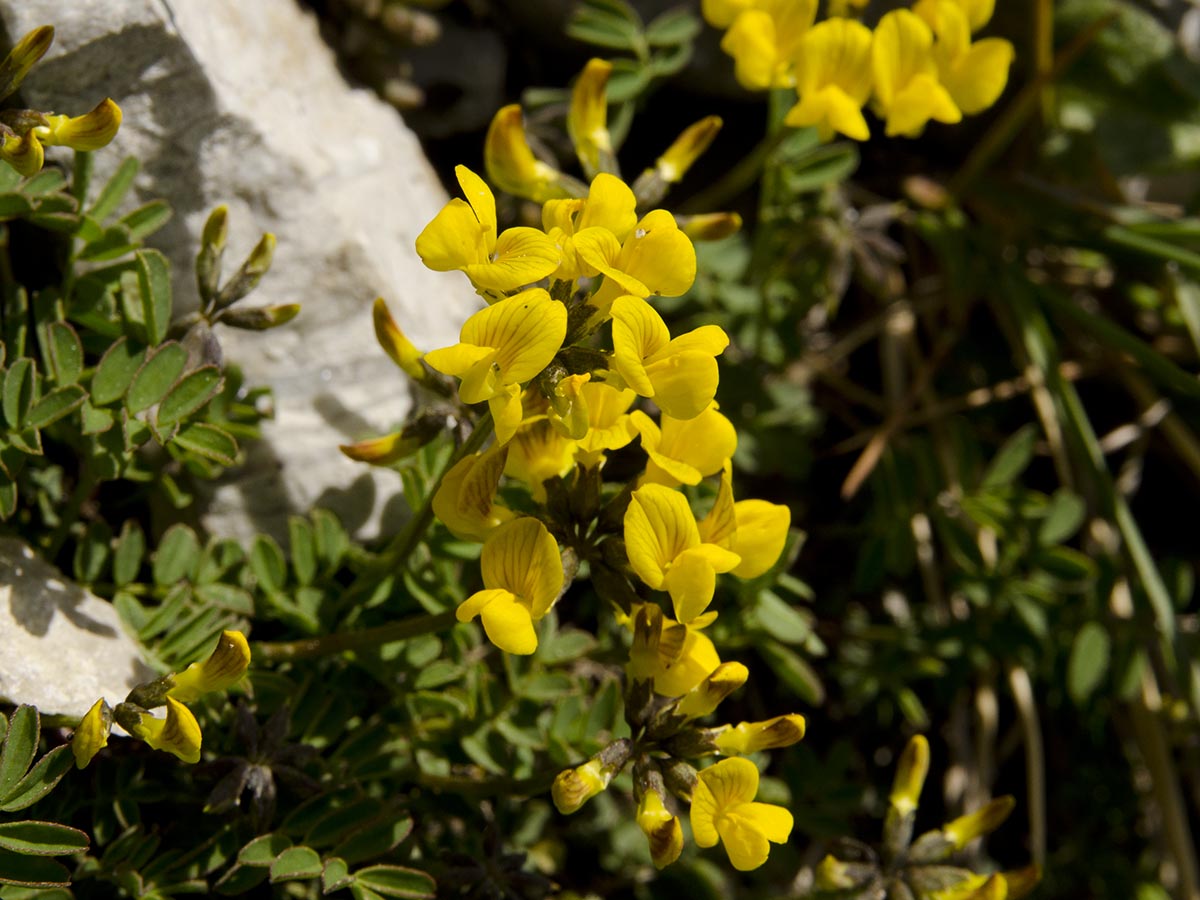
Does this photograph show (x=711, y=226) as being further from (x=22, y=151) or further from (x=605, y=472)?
(x=22, y=151)

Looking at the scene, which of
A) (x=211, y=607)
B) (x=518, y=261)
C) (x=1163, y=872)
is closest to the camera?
(x=518, y=261)

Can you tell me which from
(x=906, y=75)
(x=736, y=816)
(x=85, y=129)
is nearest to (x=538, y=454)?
(x=736, y=816)

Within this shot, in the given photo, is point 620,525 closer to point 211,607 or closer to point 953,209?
point 211,607

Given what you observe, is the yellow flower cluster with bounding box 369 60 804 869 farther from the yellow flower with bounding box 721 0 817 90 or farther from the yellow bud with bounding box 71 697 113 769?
the yellow flower with bounding box 721 0 817 90

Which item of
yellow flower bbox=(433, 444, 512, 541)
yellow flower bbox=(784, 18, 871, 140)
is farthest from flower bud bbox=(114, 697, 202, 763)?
yellow flower bbox=(784, 18, 871, 140)

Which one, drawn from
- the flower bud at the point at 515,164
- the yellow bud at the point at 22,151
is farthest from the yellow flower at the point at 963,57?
the yellow bud at the point at 22,151

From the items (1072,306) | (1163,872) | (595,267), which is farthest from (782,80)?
(1163,872)
